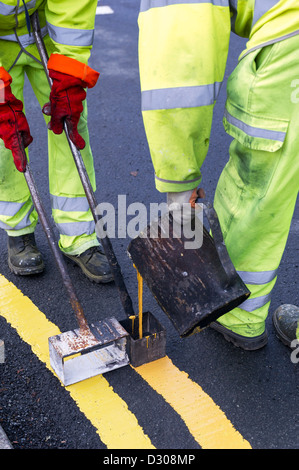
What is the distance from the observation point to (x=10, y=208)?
9.78 ft

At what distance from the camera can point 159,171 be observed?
1.98m

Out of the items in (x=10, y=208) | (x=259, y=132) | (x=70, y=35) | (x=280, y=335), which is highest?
(x=70, y=35)

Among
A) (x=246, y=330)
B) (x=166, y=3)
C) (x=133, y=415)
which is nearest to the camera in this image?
(x=166, y=3)

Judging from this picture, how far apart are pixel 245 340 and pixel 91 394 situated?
31.2 inches

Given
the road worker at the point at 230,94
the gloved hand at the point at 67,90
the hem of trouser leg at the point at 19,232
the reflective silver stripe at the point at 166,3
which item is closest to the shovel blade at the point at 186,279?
the road worker at the point at 230,94

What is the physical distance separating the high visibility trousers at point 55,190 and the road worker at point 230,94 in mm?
1001

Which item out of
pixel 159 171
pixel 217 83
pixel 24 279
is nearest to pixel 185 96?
pixel 217 83

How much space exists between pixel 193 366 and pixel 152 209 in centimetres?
139

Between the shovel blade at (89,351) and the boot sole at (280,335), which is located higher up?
the shovel blade at (89,351)

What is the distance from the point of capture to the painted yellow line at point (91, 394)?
2188 mm

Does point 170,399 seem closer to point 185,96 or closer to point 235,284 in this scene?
point 235,284

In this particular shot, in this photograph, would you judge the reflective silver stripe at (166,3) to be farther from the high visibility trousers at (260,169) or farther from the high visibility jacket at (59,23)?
the high visibility jacket at (59,23)

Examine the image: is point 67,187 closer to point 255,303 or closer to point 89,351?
point 89,351

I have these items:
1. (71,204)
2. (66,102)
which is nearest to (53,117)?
(66,102)
